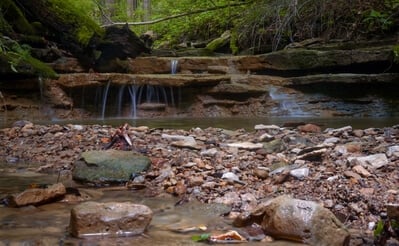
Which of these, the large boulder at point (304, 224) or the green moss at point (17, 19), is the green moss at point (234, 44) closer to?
the green moss at point (17, 19)

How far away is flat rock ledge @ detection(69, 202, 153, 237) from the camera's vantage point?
8.32ft

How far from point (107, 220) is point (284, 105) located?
7.54 m

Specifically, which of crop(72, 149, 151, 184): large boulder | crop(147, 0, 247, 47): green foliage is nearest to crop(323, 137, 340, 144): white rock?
crop(72, 149, 151, 184): large boulder

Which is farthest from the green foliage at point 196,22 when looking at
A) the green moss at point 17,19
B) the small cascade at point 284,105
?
the green moss at point 17,19

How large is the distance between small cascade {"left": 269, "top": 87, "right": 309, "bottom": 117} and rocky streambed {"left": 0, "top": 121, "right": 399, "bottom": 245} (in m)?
3.44

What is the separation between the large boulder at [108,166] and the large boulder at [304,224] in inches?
67.2

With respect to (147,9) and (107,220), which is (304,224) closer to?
(107,220)

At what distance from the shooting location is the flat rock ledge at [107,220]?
2.54 meters

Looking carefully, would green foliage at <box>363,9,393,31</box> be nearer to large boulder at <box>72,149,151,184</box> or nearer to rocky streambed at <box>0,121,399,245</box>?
rocky streambed at <box>0,121,399,245</box>

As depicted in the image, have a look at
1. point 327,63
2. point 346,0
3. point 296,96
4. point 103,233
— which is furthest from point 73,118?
point 103,233

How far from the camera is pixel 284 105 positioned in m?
9.73

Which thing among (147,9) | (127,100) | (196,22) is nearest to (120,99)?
(127,100)

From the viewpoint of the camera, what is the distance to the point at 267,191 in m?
3.40

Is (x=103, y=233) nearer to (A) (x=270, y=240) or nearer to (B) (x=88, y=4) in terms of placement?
(A) (x=270, y=240)
